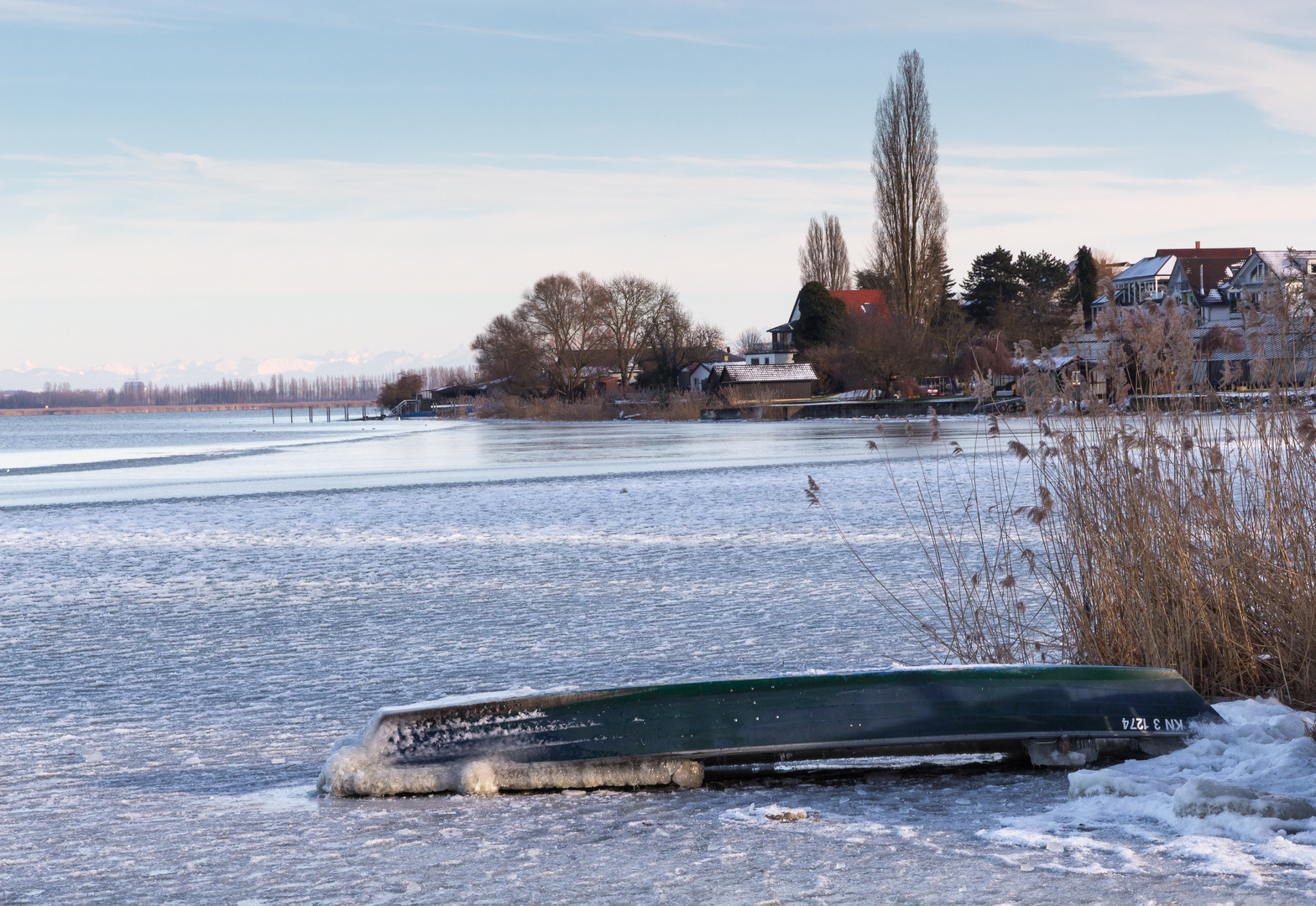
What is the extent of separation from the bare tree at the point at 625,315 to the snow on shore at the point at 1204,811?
274 ft

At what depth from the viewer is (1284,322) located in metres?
4.96

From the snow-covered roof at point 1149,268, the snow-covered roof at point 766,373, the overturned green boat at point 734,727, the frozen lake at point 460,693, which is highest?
the snow-covered roof at point 1149,268

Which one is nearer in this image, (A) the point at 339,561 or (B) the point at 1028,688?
(B) the point at 1028,688

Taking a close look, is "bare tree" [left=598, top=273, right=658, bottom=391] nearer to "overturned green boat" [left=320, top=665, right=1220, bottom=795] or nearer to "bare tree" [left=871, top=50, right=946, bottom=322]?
"bare tree" [left=871, top=50, right=946, bottom=322]

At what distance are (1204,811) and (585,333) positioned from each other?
277 ft

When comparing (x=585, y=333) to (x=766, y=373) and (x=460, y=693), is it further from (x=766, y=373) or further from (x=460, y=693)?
(x=460, y=693)

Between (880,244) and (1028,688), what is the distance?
2529 inches

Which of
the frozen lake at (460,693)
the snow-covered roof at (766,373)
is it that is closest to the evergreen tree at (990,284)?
the snow-covered roof at (766,373)

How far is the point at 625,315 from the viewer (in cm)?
8831

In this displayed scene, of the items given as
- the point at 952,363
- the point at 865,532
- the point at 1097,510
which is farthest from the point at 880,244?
the point at 1097,510

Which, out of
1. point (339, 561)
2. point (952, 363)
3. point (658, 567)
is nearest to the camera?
point (658, 567)

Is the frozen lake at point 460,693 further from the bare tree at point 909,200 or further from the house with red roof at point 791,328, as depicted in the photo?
the house with red roof at point 791,328

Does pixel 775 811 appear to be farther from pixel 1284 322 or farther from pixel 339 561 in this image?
pixel 339 561

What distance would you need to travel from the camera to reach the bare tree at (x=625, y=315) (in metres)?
87.7
